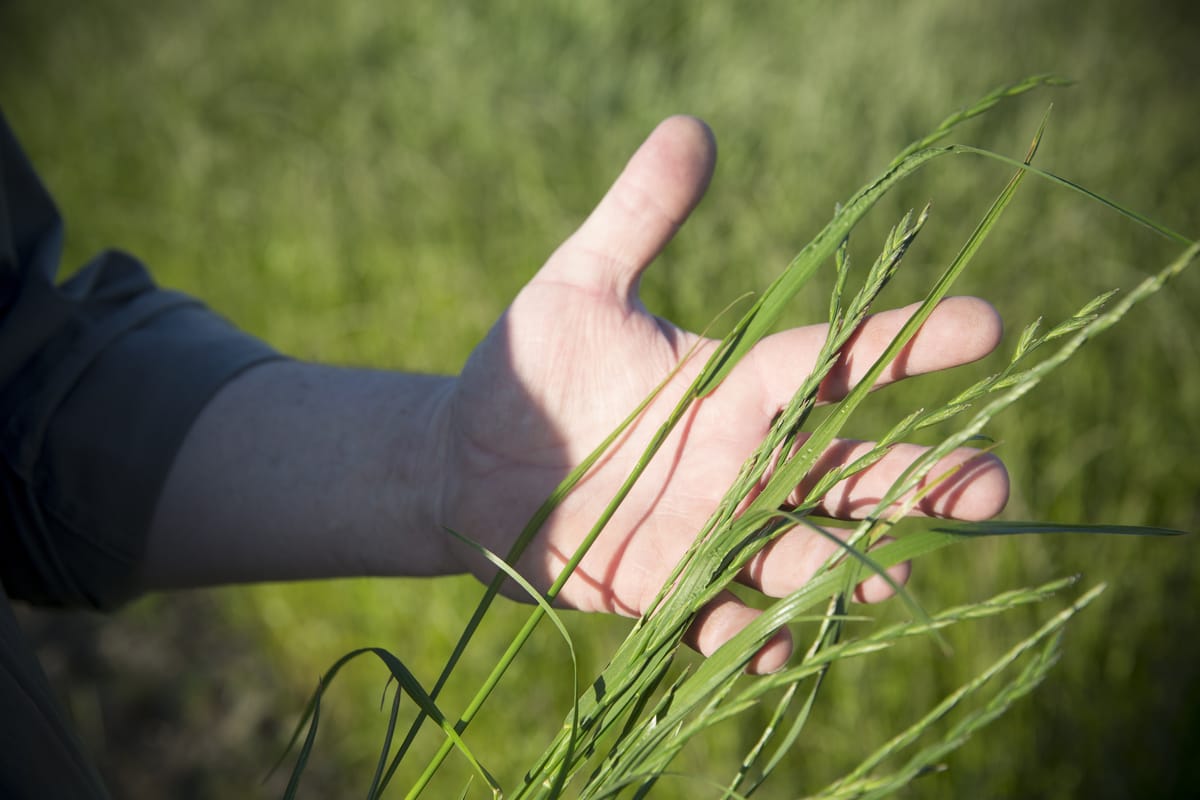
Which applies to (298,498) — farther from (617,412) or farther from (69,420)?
(617,412)

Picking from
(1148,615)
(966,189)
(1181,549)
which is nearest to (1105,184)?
(966,189)

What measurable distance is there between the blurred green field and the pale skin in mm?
1003

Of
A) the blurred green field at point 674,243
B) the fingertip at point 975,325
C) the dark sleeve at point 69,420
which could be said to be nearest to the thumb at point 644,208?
the fingertip at point 975,325

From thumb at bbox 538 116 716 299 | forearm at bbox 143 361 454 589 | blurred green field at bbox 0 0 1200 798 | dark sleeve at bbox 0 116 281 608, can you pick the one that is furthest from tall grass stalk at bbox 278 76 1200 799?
blurred green field at bbox 0 0 1200 798

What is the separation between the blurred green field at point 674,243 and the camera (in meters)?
2.10

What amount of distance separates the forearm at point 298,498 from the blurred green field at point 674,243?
0.99 meters

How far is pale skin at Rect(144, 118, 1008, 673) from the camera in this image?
115cm

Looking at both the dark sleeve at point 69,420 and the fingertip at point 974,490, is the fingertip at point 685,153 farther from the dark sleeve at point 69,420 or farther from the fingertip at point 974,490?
the dark sleeve at point 69,420

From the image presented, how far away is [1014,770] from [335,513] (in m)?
1.60

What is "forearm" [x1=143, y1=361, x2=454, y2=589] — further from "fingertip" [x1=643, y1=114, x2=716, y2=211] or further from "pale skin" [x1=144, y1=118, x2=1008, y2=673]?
"fingertip" [x1=643, y1=114, x2=716, y2=211]

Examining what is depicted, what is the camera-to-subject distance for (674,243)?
3.03m

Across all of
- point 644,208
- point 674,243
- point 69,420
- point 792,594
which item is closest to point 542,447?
point 644,208

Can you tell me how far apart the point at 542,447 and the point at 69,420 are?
2.47 ft

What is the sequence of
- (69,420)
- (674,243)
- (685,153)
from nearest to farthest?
(685,153), (69,420), (674,243)
